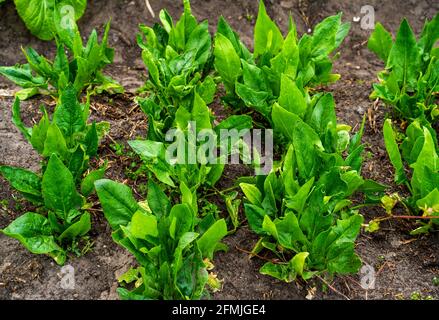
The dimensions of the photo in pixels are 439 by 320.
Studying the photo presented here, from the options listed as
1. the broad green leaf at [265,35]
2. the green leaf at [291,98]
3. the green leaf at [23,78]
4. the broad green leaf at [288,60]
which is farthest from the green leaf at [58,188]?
the broad green leaf at [265,35]

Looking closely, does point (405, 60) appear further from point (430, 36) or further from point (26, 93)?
point (26, 93)

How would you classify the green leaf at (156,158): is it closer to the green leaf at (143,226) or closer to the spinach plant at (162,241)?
the spinach plant at (162,241)

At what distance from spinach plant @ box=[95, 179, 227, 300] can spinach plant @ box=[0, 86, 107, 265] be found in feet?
0.69

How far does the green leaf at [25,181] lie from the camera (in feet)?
10.1

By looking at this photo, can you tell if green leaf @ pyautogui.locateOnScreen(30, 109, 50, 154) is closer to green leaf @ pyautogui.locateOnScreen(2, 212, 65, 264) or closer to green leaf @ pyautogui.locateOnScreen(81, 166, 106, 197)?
green leaf @ pyautogui.locateOnScreen(81, 166, 106, 197)

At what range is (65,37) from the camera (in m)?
3.86

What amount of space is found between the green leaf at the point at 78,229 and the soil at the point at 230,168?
9 cm

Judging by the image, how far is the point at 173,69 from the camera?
12.1 feet

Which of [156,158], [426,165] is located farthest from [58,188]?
[426,165]

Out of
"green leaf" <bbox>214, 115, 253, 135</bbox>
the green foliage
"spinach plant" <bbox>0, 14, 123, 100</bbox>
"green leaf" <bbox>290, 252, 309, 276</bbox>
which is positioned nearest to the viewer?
"green leaf" <bbox>290, 252, 309, 276</bbox>

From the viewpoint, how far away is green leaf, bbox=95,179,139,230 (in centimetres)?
291

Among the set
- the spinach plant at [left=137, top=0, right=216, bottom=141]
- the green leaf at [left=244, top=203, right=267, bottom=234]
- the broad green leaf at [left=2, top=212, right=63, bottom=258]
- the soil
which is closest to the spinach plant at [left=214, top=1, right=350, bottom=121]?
the spinach plant at [left=137, top=0, right=216, bottom=141]

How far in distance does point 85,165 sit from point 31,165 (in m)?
0.39

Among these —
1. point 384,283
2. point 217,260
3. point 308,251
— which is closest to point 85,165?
point 217,260
